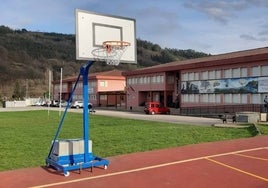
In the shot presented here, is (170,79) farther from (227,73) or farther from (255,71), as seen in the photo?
(255,71)

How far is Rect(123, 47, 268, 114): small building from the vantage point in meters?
40.9

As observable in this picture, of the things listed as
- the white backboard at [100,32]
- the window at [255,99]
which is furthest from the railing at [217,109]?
the white backboard at [100,32]

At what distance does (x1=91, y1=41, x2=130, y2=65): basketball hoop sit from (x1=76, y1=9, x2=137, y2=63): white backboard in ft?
0.35

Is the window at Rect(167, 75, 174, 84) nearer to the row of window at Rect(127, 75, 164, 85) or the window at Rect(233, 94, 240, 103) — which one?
the row of window at Rect(127, 75, 164, 85)

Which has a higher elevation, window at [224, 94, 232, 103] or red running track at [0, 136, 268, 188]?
window at [224, 94, 232, 103]

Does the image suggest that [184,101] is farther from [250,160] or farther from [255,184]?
[255,184]

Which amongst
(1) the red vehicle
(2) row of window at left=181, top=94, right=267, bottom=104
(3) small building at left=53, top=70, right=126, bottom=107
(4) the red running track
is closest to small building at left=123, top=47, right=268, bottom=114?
(2) row of window at left=181, top=94, right=267, bottom=104

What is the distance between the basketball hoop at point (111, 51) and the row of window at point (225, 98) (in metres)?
30.8

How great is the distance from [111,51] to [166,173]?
3817 millimetres

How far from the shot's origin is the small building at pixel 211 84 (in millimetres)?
40875

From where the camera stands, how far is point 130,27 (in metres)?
12.4

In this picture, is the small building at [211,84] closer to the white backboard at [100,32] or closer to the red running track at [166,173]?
the red running track at [166,173]

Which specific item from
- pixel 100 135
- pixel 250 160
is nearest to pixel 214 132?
pixel 100 135

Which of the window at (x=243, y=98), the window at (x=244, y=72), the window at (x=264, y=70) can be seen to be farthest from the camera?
the window at (x=243, y=98)
